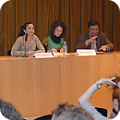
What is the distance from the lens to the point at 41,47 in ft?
9.43

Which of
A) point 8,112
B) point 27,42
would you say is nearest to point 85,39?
point 27,42

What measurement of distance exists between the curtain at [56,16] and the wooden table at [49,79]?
174 cm

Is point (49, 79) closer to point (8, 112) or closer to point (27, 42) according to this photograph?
point (27, 42)

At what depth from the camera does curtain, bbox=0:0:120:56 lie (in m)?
3.80

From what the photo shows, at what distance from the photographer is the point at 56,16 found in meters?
4.18

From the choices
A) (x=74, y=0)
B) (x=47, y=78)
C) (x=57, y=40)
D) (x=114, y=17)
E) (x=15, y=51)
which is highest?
(x=74, y=0)

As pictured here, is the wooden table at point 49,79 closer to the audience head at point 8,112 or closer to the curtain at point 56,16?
the audience head at point 8,112

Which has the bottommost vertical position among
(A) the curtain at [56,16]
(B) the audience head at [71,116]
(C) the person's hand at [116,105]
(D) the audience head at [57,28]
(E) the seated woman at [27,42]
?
(C) the person's hand at [116,105]

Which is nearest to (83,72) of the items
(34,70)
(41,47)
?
(34,70)

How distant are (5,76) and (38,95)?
436 millimetres

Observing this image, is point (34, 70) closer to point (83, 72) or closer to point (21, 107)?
point (21, 107)

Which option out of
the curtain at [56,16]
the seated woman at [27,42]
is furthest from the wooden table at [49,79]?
the curtain at [56,16]

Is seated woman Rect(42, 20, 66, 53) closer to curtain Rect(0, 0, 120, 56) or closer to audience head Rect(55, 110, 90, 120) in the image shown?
curtain Rect(0, 0, 120, 56)

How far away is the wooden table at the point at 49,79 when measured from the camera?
2.03m
